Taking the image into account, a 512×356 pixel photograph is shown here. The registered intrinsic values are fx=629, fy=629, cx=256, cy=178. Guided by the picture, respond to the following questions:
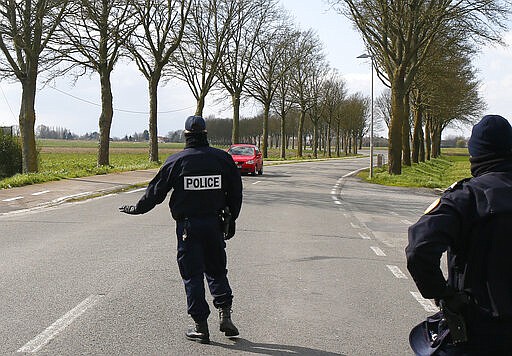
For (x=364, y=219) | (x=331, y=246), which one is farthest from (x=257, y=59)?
(x=331, y=246)

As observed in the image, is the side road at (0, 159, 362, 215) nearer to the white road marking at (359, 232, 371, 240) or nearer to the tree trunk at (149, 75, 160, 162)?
the white road marking at (359, 232, 371, 240)

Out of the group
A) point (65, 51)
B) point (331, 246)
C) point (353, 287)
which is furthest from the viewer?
point (65, 51)

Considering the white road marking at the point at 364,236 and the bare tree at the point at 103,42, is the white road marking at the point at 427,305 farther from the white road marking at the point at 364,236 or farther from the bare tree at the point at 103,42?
the bare tree at the point at 103,42

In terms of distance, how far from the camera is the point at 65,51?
93.6 feet

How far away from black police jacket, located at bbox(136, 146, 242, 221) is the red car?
24925mm

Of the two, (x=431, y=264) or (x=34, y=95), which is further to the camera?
(x=34, y=95)

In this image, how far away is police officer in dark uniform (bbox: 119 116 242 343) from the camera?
5.21m

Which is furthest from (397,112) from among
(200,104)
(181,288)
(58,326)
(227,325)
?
(58,326)

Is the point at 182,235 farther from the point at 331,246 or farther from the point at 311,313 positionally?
the point at 331,246

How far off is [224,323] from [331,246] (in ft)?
17.6

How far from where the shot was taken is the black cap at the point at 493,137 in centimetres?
291

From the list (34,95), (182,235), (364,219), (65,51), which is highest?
(65,51)

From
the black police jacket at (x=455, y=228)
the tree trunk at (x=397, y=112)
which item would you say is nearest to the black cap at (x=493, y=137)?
the black police jacket at (x=455, y=228)

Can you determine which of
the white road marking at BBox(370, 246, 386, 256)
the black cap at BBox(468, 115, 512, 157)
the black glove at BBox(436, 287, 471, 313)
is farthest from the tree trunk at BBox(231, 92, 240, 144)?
the black glove at BBox(436, 287, 471, 313)
